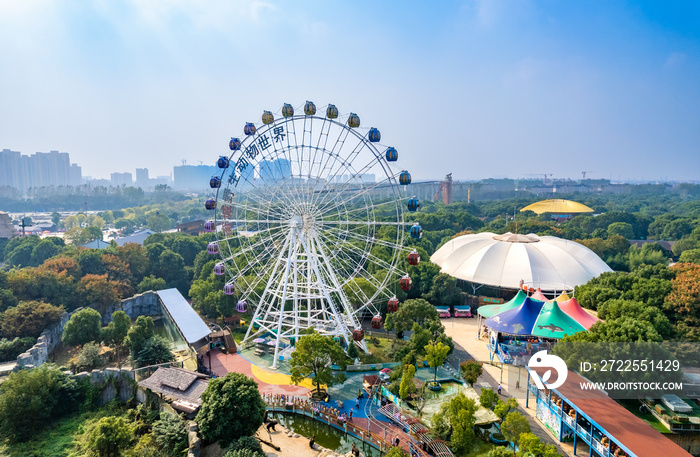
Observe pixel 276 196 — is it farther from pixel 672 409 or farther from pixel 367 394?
pixel 672 409

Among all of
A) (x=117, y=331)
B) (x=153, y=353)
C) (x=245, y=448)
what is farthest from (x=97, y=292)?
(x=245, y=448)

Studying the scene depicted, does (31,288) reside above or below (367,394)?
above

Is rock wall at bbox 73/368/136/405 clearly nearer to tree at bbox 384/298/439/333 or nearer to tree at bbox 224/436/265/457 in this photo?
tree at bbox 224/436/265/457

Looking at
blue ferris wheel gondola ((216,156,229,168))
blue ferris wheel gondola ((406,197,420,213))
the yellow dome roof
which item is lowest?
the yellow dome roof

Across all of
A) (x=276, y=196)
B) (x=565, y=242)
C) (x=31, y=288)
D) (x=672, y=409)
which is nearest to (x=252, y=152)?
(x=276, y=196)

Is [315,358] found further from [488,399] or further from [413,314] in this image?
[488,399]

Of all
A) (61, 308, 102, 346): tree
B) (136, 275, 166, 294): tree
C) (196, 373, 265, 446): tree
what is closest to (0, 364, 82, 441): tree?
(61, 308, 102, 346): tree
